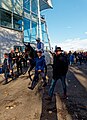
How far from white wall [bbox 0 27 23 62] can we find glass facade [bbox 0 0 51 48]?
640mm

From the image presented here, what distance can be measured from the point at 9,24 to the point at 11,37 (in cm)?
156

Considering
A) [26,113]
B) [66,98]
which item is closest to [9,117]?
[26,113]

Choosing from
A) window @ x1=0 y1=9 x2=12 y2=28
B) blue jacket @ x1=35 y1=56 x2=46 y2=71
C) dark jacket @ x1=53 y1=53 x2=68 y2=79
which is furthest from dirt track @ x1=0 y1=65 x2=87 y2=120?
window @ x1=0 y1=9 x2=12 y2=28

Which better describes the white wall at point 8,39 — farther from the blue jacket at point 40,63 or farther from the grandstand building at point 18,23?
the blue jacket at point 40,63

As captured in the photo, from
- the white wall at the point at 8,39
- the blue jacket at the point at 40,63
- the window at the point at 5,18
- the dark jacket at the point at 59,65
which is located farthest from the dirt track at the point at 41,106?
the window at the point at 5,18

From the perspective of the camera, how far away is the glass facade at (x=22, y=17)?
25.6 m

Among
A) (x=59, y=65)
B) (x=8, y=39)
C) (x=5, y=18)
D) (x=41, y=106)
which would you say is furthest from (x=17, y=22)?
(x=41, y=106)

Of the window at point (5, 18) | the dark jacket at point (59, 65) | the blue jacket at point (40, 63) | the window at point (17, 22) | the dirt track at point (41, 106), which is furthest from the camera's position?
the window at point (17, 22)

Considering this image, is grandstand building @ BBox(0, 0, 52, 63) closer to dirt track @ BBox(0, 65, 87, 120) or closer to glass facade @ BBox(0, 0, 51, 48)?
glass facade @ BBox(0, 0, 51, 48)

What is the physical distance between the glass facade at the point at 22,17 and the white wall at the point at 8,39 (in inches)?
25.2

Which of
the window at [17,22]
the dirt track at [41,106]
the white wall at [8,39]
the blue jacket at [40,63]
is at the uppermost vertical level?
the window at [17,22]

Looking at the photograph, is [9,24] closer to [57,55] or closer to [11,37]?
[11,37]

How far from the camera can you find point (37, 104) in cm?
838

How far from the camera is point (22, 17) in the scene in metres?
28.5
